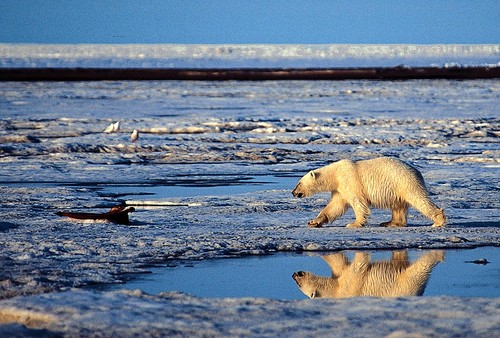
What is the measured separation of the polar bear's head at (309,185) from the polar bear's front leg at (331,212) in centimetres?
21

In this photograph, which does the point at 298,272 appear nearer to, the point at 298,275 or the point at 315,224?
the point at 298,275

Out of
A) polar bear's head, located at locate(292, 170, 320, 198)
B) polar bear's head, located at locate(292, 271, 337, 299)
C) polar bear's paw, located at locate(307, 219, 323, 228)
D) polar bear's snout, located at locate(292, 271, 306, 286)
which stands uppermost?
polar bear's head, located at locate(292, 170, 320, 198)

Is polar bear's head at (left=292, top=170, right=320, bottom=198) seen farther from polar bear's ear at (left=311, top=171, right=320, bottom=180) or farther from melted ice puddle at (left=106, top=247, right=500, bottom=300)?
melted ice puddle at (left=106, top=247, right=500, bottom=300)

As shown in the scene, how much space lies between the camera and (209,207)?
9727 millimetres

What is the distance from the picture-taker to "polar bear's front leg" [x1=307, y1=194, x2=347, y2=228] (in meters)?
8.48

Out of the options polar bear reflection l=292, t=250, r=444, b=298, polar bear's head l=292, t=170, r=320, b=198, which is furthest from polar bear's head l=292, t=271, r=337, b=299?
polar bear's head l=292, t=170, r=320, b=198

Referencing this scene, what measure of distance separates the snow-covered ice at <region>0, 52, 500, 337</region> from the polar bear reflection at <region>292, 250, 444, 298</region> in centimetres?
44

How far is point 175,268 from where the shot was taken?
6.77 meters

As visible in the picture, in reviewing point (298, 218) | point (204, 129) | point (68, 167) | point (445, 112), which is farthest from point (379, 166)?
point (445, 112)

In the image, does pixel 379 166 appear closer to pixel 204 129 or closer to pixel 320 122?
pixel 204 129

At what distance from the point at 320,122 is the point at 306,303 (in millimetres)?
16620

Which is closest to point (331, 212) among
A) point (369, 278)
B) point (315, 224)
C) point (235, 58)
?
point (315, 224)

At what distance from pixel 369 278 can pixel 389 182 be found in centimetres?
210

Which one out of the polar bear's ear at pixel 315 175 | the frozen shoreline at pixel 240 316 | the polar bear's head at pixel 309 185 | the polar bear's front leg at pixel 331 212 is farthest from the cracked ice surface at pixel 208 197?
the polar bear's ear at pixel 315 175
